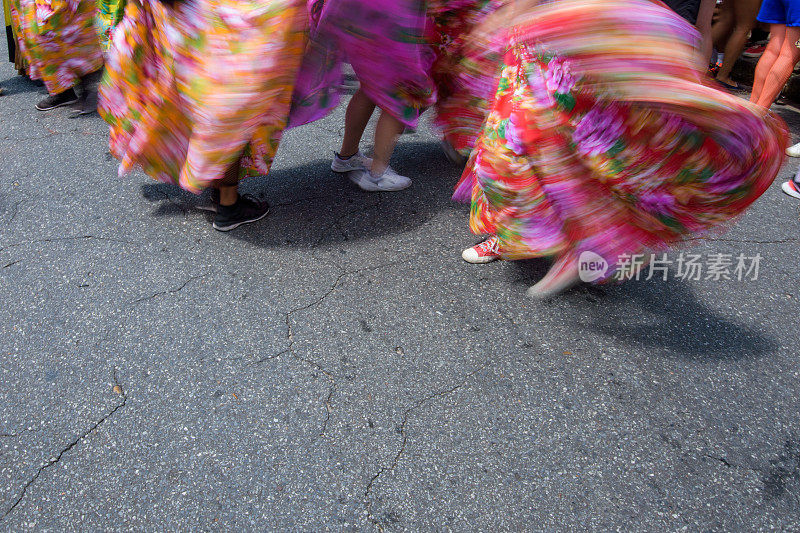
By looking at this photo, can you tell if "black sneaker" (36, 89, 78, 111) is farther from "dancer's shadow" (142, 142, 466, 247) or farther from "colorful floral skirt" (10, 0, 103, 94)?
"dancer's shadow" (142, 142, 466, 247)

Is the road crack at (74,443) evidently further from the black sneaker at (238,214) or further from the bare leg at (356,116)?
the bare leg at (356,116)

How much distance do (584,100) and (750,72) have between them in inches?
148

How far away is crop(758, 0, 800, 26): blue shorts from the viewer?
9.07ft

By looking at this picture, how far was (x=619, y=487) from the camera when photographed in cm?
135

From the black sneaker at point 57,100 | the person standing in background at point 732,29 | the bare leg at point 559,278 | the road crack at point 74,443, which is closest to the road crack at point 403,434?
the bare leg at point 559,278

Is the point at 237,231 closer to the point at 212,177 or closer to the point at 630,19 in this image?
the point at 212,177

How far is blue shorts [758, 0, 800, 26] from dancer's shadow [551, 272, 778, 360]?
1738 mm

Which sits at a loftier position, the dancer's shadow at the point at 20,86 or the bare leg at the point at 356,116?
the bare leg at the point at 356,116

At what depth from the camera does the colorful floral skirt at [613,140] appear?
130 cm

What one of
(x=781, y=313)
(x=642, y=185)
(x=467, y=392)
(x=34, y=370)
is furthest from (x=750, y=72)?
(x=34, y=370)

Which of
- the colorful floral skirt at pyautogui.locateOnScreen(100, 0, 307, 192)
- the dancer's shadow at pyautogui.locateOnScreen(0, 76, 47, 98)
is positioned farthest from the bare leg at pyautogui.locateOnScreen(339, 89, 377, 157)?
the dancer's shadow at pyautogui.locateOnScreen(0, 76, 47, 98)

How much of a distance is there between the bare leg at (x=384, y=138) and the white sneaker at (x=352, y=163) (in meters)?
0.16

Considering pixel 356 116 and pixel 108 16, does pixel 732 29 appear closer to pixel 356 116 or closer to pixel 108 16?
pixel 356 116

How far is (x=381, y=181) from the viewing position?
2.54 metres
